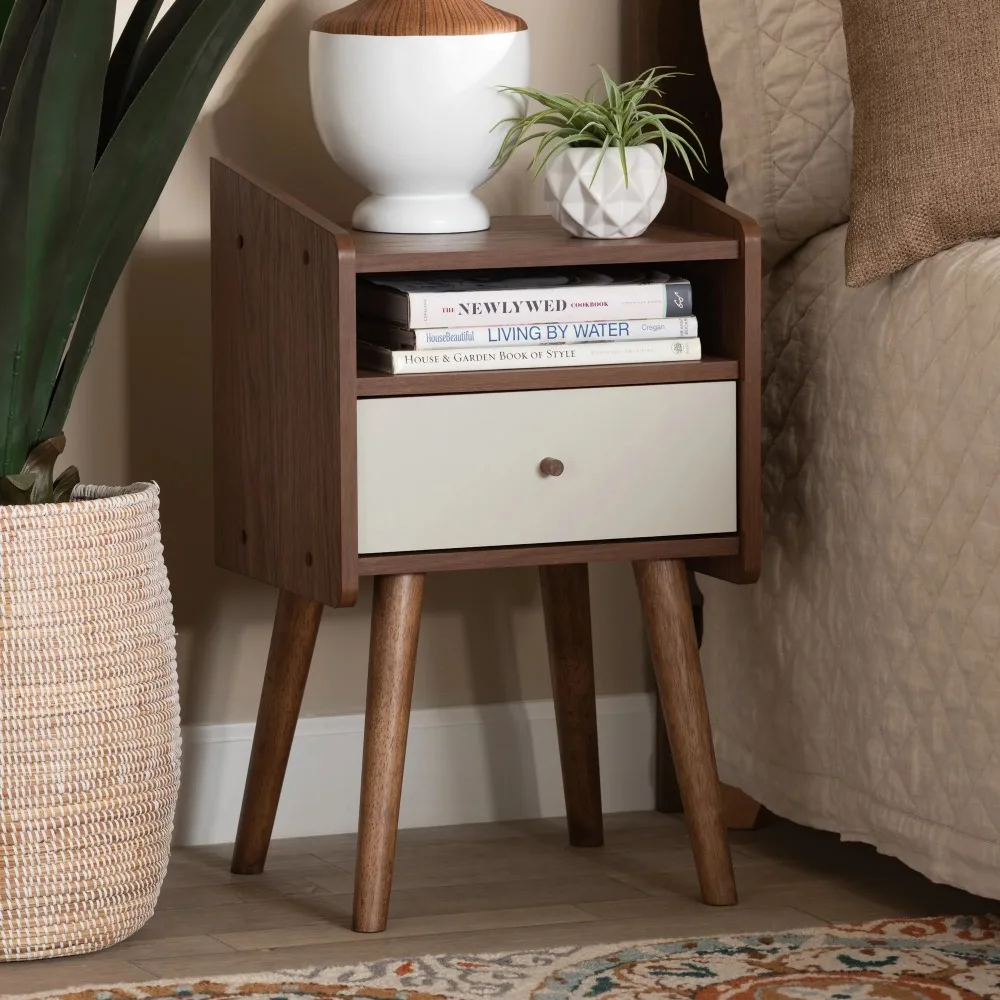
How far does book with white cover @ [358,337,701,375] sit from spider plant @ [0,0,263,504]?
239 millimetres

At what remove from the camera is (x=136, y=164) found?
153cm

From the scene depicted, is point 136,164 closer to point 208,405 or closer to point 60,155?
point 60,155

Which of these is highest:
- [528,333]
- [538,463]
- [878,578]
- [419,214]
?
[419,214]

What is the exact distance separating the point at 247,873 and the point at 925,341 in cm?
82

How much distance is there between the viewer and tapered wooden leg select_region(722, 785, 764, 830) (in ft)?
6.42

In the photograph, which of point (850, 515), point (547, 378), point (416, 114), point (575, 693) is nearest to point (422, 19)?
point (416, 114)

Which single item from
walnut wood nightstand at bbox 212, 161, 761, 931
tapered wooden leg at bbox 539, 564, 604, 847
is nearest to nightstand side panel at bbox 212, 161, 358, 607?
walnut wood nightstand at bbox 212, 161, 761, 931

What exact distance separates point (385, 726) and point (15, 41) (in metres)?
0.63

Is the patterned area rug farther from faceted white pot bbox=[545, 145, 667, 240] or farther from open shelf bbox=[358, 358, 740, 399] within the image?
faceted white pot bbox=[545, 145, 667, 240]

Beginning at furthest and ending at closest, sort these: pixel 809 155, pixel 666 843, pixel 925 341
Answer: pixel 666 843 < pixel 809 155 < pixel 925 341

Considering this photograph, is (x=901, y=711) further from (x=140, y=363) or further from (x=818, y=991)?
(x=140, y=363)

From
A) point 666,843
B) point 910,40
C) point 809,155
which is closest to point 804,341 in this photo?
point 809,155

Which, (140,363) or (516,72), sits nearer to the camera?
(516,72)

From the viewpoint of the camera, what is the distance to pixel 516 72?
1.70 m
